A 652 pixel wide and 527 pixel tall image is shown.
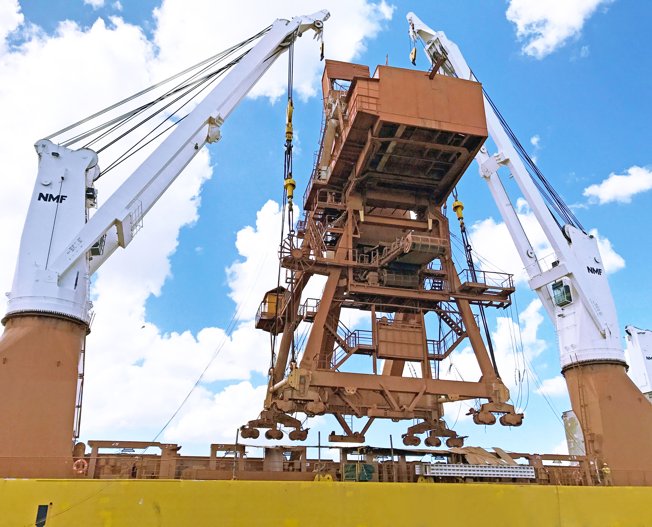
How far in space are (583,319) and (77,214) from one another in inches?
798

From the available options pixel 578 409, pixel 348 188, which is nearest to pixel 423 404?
pixel 578 409

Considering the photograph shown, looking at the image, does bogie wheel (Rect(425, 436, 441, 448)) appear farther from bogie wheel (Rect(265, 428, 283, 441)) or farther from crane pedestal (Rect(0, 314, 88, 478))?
crane pedestal (Rect(0, 314, 88, 478))

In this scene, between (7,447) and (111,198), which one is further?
(111,198)

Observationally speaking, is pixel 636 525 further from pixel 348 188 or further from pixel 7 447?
pixel 7 447

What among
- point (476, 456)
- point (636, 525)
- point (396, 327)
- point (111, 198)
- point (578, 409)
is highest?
point (111, 198)

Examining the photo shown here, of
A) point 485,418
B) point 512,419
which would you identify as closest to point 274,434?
point 485,418

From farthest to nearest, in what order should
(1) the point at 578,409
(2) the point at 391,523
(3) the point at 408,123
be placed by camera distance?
(1) the point at 578,409 → (3) the point at 408,123 → (2) the point at 391,523

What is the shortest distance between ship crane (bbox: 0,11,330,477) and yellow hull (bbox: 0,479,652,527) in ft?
6.47

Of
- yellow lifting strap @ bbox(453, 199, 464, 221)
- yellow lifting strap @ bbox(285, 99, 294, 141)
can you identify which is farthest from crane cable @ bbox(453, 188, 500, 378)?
yellow lifting strap @ bbox(285, 99, 294, 141)

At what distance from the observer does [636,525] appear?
18078 millimetres

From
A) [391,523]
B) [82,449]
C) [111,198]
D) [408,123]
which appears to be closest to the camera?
[391,523]

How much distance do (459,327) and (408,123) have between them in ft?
27.4

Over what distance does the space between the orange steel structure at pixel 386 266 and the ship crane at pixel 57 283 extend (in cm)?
547

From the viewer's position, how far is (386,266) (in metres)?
23.6
